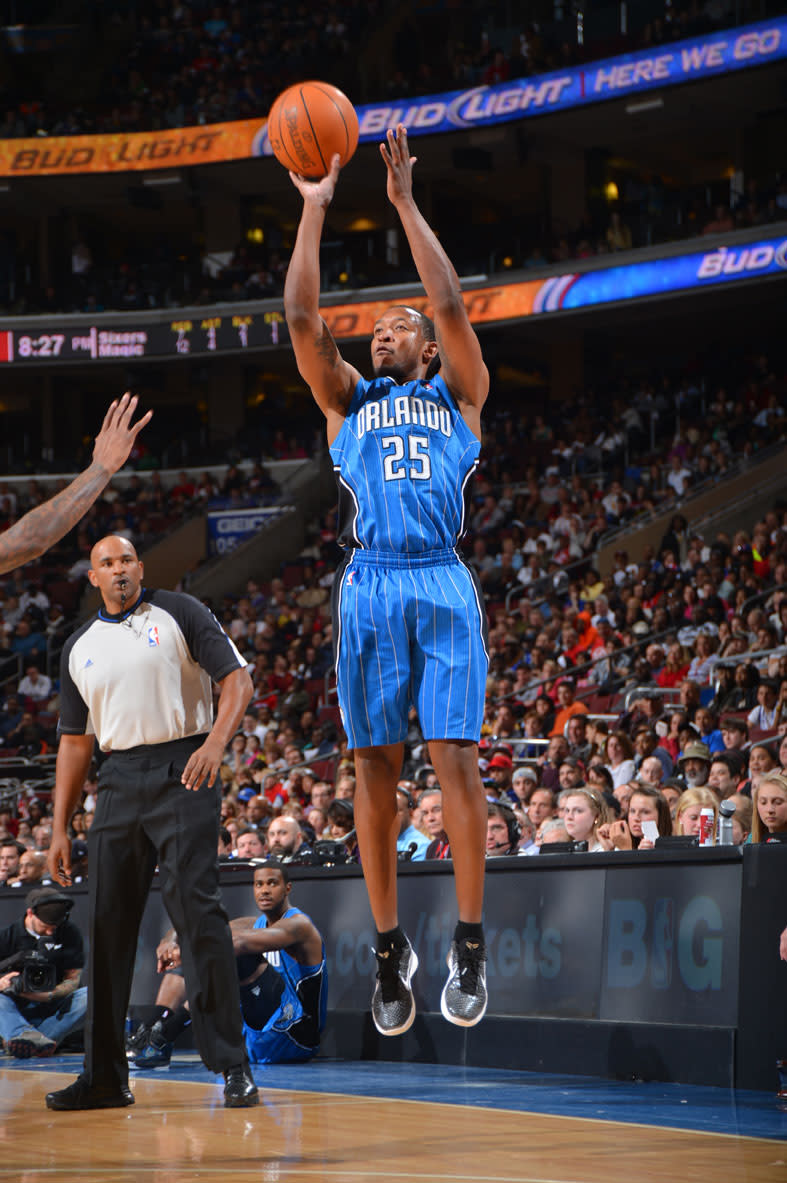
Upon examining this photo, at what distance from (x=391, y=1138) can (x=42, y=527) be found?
246 centimetres

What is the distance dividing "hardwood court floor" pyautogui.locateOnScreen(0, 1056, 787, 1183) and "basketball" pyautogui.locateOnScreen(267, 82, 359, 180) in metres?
3.35

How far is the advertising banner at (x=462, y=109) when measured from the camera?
2197 cm

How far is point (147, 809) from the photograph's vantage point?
6.11m

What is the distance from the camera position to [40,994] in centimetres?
914

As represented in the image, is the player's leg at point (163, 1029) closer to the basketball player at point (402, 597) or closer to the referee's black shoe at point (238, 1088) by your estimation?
the referee's black shoe at point (238, 1088)

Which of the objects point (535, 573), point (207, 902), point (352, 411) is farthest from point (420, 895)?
point (535, 573)

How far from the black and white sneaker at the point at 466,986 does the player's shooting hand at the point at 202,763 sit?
136 centimetres

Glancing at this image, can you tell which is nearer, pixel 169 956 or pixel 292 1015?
pixel 292 1015

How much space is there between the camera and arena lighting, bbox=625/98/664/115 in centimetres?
2339

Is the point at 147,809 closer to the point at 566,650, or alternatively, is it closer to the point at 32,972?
the point at 32,972

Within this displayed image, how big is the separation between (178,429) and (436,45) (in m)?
9.61

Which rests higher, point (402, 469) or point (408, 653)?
point (402, 469)

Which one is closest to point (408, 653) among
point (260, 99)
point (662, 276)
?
point (662, 276)

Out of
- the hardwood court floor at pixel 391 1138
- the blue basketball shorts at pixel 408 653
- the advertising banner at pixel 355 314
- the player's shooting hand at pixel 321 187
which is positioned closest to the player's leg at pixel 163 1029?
the hardwood court floor at pixel 391 1138
